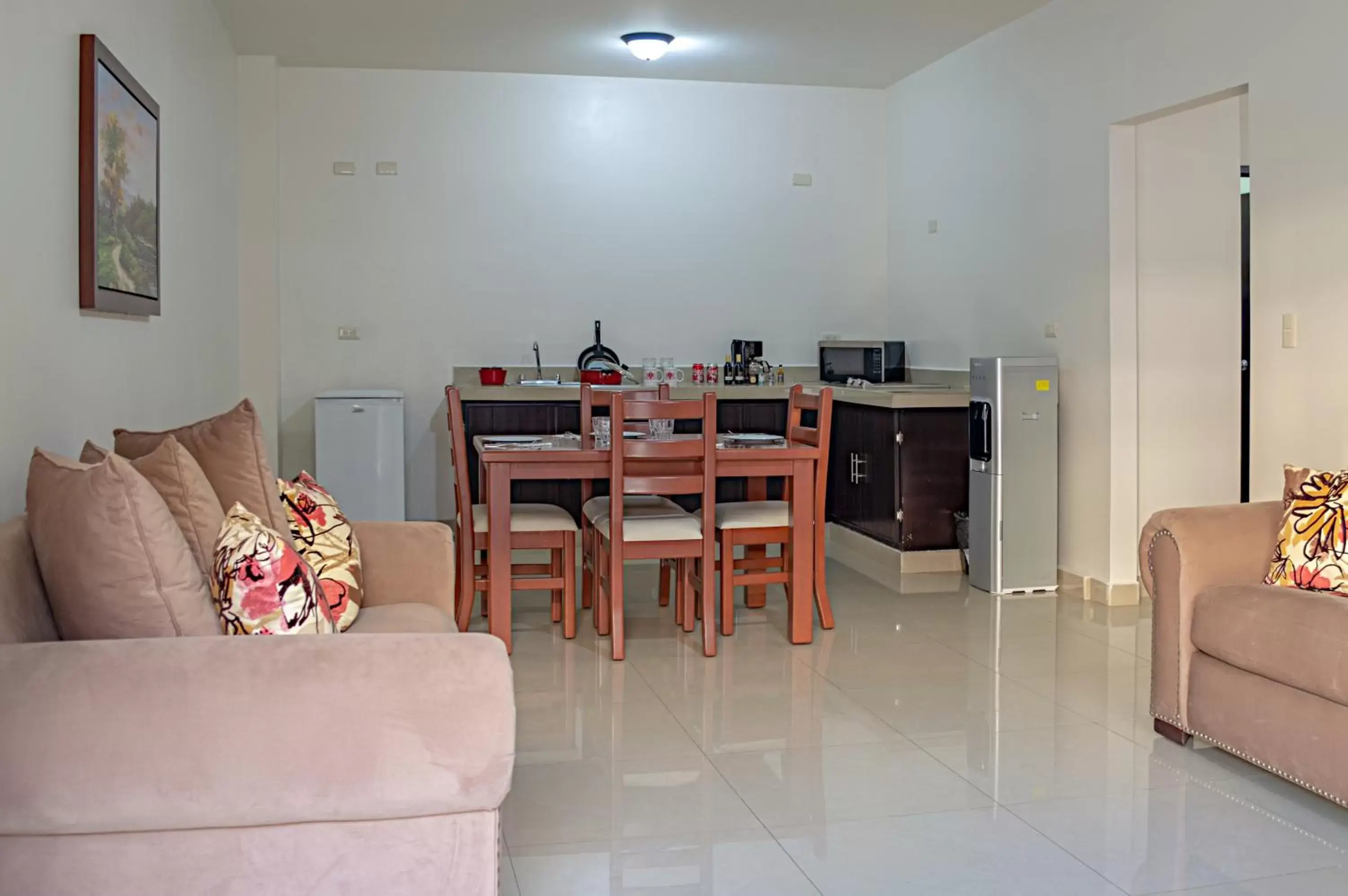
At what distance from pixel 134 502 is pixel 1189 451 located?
4.48m

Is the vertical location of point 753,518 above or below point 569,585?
above

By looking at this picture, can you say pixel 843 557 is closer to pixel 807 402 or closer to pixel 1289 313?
pixel 807 402

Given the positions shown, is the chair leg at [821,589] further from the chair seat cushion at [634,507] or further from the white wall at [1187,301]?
the white wall at [1187,301]

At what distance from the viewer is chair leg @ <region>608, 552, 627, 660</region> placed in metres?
4.32

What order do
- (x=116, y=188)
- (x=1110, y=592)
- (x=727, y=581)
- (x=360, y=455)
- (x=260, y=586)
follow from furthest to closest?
(x=360, y=455), (x=1110, y=592), (x=727, y=581), (x=116, y=188), (x=260, y=586)

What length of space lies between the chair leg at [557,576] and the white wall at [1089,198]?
234 cm

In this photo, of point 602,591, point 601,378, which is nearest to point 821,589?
point 602,591

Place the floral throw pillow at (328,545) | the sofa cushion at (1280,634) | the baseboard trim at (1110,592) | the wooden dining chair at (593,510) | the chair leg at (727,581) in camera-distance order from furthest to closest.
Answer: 1. the baseboard trim at (1110,592)
2. the wooden dining chair at (593,510)
3. the chair leg at (727,581)
4. the floral throw pillow at (328,545)
5. the sofa cushion at (1280,634)

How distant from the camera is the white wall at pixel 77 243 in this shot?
9.11 feet

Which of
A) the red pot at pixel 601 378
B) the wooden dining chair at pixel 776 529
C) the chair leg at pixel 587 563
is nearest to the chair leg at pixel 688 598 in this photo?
the wooden dining chair at pixel 776 529

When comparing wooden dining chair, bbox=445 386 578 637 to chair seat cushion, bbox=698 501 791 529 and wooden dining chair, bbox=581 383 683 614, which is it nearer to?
wooden dining chair, bbox=581 383 683 614

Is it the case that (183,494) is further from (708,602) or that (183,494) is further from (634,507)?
(634,507)

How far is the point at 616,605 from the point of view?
173 inches

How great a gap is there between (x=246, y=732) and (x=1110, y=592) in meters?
4.22
